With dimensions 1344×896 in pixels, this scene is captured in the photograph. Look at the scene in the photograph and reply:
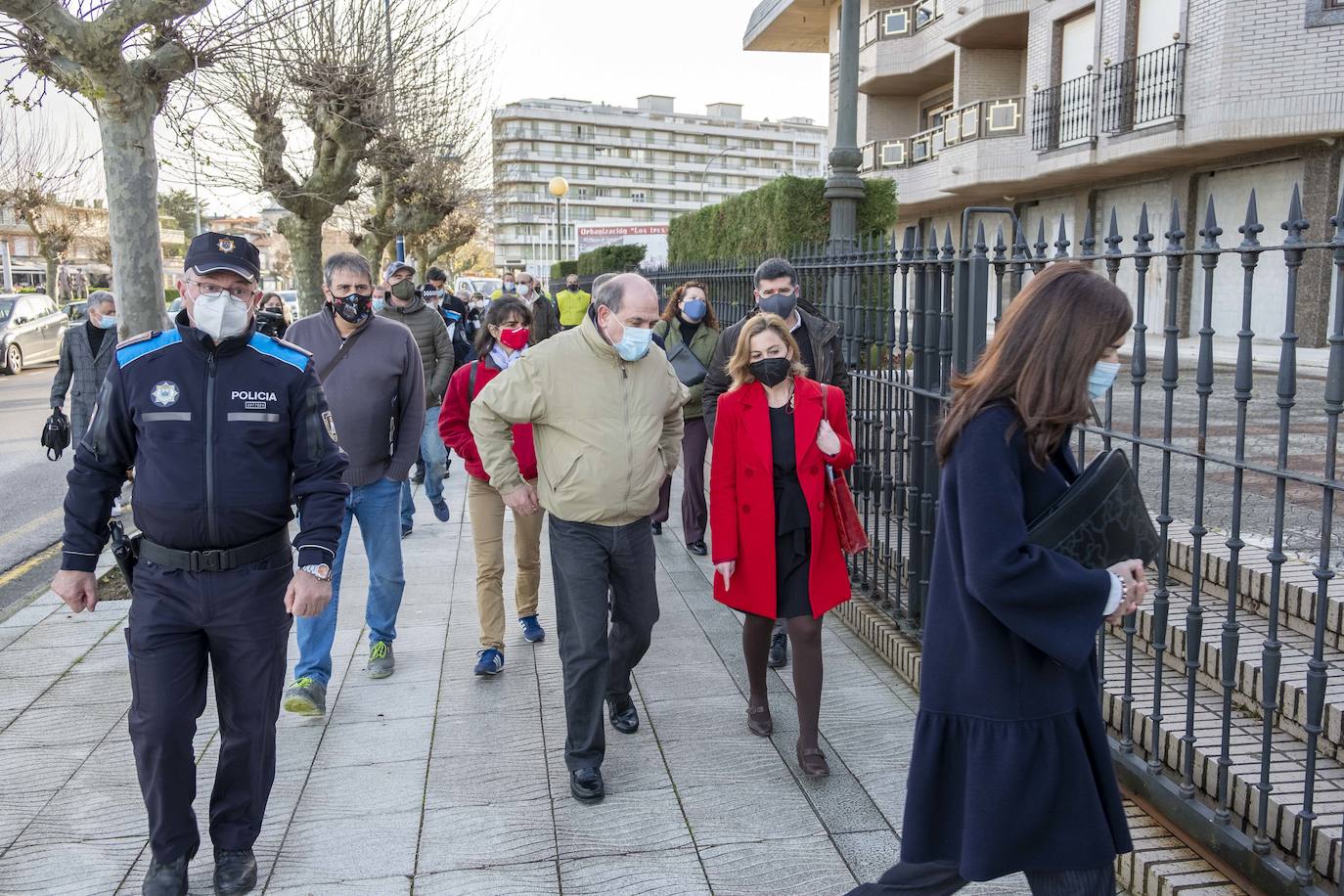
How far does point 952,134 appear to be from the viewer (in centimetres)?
2472

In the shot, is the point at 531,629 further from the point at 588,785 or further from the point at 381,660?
the point at 588,785

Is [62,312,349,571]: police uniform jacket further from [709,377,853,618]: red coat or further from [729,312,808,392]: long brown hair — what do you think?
[729,312,808,392]: long brown hair

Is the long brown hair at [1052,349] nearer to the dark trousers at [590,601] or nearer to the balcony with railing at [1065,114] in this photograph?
the dark trousers at [590,601]

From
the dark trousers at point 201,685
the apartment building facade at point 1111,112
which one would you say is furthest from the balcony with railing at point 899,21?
the dark trousers at point 201,685

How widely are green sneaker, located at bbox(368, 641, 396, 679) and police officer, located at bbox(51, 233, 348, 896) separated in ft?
5.99

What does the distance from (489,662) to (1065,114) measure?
19.7 meters

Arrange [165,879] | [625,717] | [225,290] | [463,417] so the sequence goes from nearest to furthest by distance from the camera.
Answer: [165,879], [225,290], [625,717], [463,417]

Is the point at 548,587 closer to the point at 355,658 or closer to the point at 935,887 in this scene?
the point at 355,658

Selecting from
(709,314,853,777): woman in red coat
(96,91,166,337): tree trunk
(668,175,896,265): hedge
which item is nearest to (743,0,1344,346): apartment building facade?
(668,175,896,265): hedge

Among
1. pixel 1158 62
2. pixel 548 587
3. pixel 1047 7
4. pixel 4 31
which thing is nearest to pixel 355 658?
pixel 548 587

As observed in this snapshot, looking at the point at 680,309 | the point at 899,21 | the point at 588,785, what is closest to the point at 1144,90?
the point at 899,21

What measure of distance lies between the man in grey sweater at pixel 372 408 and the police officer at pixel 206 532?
5.69 ft

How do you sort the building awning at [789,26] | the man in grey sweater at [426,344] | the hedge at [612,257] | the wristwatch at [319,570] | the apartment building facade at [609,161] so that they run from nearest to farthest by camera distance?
the wristwatch at [319,570] → the man in grey sweater at [426,344] → the hedge at [612,257] → the building awning at [789,26] → the apartment building facade at [609,161]

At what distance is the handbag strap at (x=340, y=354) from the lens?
17.8ft
